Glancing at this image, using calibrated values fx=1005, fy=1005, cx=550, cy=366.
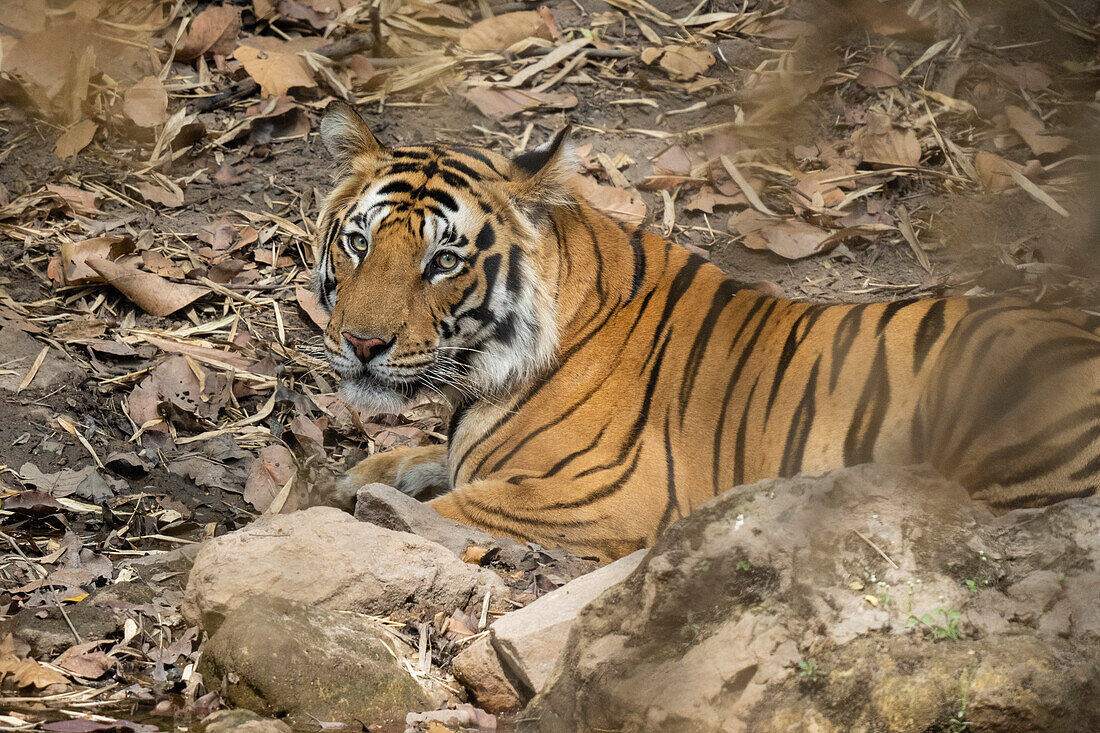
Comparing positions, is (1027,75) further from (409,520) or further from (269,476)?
(269,476)

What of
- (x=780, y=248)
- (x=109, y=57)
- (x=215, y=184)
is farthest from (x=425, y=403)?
(x=109, y=57)

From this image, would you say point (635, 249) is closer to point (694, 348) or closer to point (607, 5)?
point (694, 348)

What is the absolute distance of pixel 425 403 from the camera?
4.18 m

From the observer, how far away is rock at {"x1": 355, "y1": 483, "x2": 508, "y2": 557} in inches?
127

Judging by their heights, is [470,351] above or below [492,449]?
above

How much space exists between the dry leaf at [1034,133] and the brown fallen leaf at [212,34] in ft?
17.0

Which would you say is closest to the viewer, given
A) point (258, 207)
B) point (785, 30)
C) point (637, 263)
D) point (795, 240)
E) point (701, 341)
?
point (785, 30)

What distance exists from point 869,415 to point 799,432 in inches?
9.2

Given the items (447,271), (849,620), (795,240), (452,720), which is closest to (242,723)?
(452,720)

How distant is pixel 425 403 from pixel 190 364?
46.3 inches

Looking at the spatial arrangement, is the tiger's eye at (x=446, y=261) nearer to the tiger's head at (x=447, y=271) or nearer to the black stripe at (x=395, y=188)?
the tiger's head at (x=447, y=271)

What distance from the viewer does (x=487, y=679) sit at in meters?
2.58

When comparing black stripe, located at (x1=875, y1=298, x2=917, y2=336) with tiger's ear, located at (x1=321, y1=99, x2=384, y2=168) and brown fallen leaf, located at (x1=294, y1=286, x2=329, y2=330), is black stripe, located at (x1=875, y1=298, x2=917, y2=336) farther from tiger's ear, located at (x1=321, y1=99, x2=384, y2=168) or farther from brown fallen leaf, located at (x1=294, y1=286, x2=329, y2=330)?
brown fallen leaf, located at (x1=294, y1=286, x2=329, y2=330)

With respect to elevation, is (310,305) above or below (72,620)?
below
